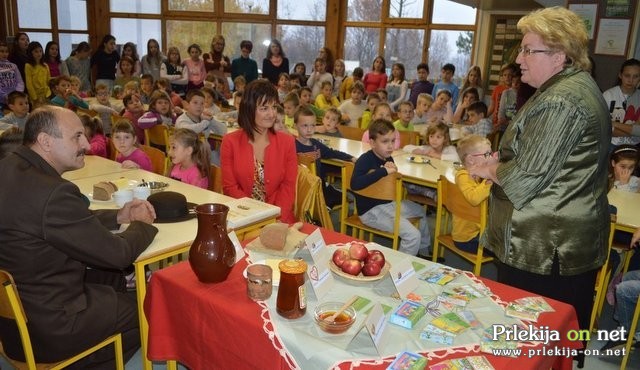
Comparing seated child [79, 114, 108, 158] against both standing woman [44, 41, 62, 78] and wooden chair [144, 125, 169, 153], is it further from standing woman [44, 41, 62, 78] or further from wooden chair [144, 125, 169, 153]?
standing woman [44, 41, 62, 78]

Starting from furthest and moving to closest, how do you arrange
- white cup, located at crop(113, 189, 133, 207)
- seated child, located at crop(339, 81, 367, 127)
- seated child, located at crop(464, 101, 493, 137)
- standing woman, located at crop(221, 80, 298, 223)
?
seated child, located at crop(339, 81, 367, 127), seated child, located at crop(464, 101, 493, 137), standing woman, located at crop(221, 80, 298, 223), white cup, located at crop(113, 189, 133, 207)

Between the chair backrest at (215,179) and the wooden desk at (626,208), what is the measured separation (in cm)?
227

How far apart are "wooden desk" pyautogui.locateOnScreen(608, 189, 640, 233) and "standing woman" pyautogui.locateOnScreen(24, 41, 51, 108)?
7.71 meters

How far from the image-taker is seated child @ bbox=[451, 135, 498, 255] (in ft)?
9.45

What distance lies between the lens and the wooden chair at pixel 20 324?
1632 millimetres

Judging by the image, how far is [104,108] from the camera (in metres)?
6.06

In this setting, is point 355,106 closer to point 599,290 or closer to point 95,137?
point 95,137

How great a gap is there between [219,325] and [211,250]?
23 cm

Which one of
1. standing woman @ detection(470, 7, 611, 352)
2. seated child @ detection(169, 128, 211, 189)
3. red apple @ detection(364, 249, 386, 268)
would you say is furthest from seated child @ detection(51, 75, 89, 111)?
standing woman @ detection(470, 7, 611, 352)

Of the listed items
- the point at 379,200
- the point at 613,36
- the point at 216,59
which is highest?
the point at 613,36

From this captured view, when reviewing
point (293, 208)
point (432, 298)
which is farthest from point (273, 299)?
point (293, 208)

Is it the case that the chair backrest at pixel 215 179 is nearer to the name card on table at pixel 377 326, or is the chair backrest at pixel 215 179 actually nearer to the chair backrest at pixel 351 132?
the name card on table at pixel 377 326

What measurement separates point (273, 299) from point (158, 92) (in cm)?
442

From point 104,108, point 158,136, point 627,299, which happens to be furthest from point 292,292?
point 104,108
